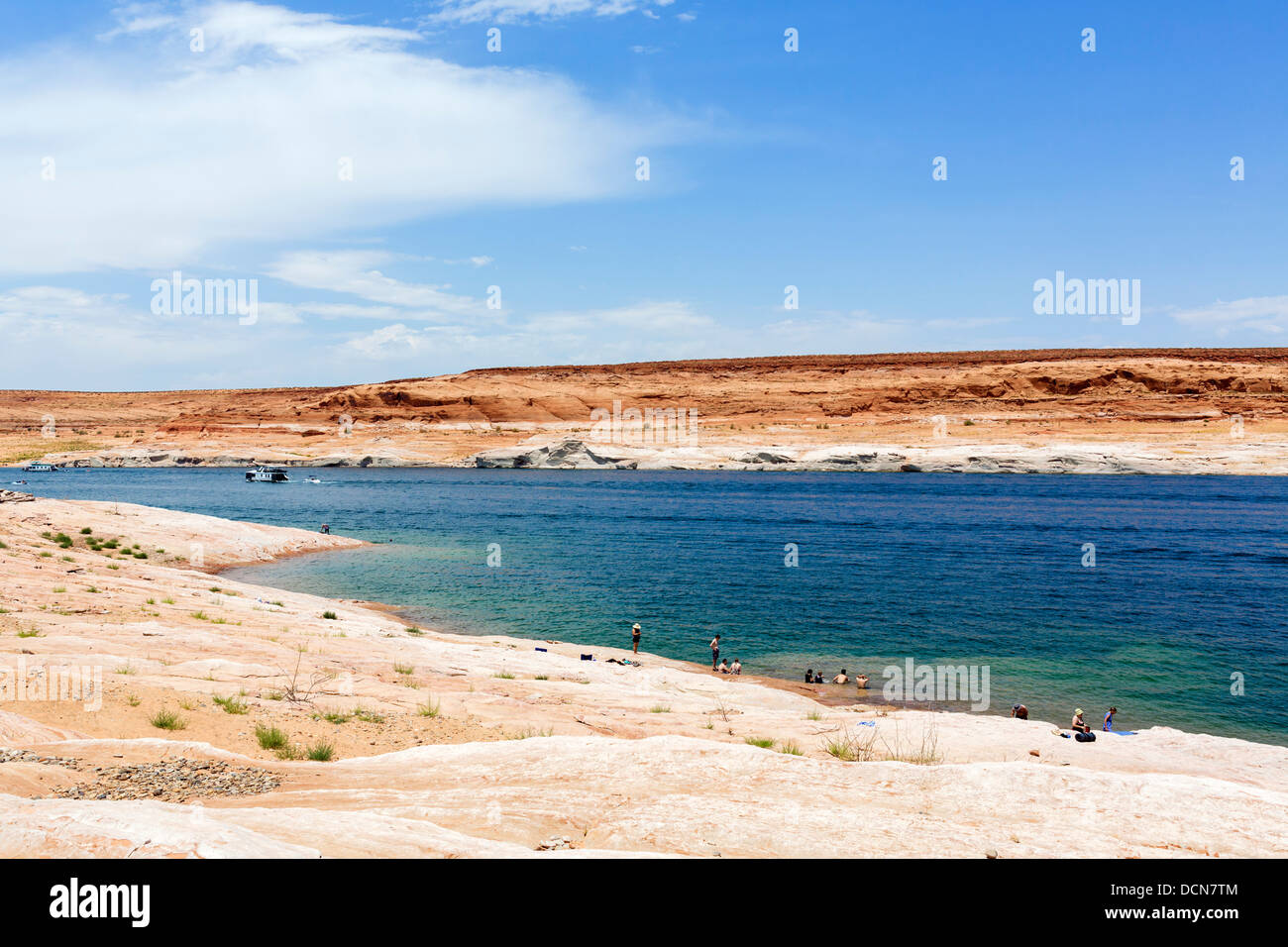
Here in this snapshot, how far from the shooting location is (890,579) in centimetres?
3669

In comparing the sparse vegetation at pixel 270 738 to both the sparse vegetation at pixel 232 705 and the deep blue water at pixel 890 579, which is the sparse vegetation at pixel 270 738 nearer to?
the sparse vegetation at pixel 232 705

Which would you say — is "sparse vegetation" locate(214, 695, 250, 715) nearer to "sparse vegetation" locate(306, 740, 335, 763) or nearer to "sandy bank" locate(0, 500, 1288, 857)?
"sandy bank" locate(0, 500, 1288, 857)

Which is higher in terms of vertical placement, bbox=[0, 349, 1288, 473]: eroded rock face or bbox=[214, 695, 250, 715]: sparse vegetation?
bbox=[0, 349, 1288, 473]: eroded rock face

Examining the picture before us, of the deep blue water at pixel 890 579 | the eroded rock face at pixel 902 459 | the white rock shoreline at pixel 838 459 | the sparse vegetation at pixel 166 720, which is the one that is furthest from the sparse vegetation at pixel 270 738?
the eroded rock face at pixel 902 459

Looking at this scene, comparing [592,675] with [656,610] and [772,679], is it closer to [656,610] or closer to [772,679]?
[772,679]

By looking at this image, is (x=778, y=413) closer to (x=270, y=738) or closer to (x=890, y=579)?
(x=890, y=579)

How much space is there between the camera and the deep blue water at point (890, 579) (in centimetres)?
2398

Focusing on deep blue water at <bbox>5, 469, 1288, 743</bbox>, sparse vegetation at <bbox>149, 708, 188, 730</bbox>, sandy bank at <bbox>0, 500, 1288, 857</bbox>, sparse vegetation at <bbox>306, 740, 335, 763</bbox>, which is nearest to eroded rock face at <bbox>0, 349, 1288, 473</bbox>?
deep blue water at <bbox>5, 469, 1288, 743</bbox>

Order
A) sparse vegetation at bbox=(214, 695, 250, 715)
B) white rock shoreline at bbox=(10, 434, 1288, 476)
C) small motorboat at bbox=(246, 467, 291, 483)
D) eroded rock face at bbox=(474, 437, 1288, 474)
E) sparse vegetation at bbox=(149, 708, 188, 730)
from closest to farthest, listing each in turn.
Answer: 1. sparse vegetation at bbox=(149, 708, 188, 730)
2. sparse vegetation at bbox=(214, 695, 250, 715)
3. eroded rock face at bbox=(474, 437, 1288, 474)
4. white rock shoreline at bbox=(10, 434, 1288, 476)
5. small motorboat at bbox=(246, 467, 291, 483)

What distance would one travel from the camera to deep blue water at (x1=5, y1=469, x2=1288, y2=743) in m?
24.0

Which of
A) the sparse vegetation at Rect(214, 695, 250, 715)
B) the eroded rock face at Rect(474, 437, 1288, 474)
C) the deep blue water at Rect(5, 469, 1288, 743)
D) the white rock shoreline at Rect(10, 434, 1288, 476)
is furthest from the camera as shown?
the white rock shoreline at Rect(10, 434, 1288, 476)

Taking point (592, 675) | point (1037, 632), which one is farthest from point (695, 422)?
point (592, 675)

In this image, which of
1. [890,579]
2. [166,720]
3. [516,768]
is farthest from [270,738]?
[890,579]

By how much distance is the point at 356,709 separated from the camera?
12.9 meters
